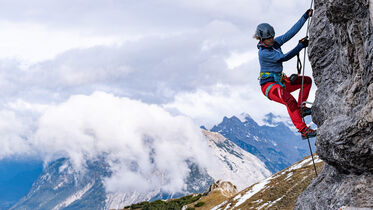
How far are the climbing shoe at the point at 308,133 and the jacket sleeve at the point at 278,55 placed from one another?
10.1ft

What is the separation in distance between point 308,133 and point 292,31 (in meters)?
4.39

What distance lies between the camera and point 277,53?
14.1m

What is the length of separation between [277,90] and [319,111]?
2.03m

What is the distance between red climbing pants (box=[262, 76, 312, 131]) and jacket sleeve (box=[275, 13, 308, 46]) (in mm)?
1895

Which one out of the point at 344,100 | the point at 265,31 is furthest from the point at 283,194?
the point at 344,100

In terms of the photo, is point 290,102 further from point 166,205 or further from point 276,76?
point 166,205

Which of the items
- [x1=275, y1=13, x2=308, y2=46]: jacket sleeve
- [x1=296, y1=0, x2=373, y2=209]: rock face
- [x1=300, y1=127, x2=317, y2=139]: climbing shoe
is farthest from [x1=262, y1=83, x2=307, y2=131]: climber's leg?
[x1=275, y1=13, x2=308, y2=46]: jacket sleeve

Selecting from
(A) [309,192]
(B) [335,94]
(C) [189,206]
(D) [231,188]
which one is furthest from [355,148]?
(D) [231,188]

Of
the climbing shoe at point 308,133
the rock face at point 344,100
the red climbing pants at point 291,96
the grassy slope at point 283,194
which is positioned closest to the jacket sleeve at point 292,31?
the rock face at point 344,100

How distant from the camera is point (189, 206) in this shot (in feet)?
236

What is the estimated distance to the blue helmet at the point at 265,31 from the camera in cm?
1402

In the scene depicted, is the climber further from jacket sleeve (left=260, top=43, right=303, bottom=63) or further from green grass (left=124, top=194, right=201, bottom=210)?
green grass (left=124, top=194, right=201, bottom=210)

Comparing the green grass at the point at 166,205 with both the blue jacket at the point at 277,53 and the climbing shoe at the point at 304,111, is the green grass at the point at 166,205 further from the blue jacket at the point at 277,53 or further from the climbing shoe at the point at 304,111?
the blue jacket at the point at 277,53

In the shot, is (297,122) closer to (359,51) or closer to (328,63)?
(328,63)
